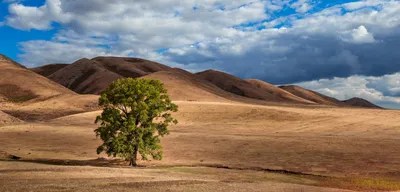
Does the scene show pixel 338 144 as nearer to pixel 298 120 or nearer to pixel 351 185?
pixel 351 185

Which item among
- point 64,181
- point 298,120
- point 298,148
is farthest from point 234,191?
point 298,120

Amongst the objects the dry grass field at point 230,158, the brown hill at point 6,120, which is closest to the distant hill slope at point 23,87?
the brown hill at point 6,120

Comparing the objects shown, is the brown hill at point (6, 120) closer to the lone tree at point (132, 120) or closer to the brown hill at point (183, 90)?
the lone tree at point (132, 120)

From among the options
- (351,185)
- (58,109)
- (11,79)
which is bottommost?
(351,185)

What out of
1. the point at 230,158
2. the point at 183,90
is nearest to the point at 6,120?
the point at 230,158

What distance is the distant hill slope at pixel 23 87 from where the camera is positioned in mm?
142000

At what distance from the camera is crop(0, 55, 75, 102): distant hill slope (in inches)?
5591

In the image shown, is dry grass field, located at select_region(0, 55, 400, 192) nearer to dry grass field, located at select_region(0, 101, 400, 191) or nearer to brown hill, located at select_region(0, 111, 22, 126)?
dry grass field, located at select_region(0, 101, 400, 191)

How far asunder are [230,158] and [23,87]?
4907 inches

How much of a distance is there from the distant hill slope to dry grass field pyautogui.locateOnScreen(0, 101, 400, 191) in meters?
59.6

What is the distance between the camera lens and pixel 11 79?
160 m

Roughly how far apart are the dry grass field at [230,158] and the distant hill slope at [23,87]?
2345 inches

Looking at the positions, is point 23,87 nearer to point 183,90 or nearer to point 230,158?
point 183,90

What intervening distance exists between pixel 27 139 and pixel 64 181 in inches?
1614
